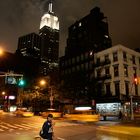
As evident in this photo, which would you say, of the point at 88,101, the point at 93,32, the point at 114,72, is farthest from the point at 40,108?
the point at 93,32

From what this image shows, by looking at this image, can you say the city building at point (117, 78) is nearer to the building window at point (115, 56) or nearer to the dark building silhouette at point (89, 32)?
the building window at point (115, 56)

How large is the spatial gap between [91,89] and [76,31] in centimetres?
4175

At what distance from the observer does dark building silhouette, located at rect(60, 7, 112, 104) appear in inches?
2067

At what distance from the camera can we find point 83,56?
2323 inches

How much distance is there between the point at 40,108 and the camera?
6122cm

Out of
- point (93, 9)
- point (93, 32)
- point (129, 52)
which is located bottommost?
point (129, 52)

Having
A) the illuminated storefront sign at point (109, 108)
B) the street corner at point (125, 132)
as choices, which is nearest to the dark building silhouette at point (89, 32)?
the illuminated storefront sign at point (109, 108)

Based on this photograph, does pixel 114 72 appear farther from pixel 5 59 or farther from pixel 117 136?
pixel 5 59

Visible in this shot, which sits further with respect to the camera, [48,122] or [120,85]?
[120,85]

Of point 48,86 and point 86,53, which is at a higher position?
point 86,53

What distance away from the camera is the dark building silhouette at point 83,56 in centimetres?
5250

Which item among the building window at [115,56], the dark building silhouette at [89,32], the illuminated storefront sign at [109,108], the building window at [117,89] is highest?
the dark building silhouette at [89,32]

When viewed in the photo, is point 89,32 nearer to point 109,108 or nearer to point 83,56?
point 83,56

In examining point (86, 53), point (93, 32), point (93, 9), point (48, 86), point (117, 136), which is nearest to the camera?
point (117, 136)
